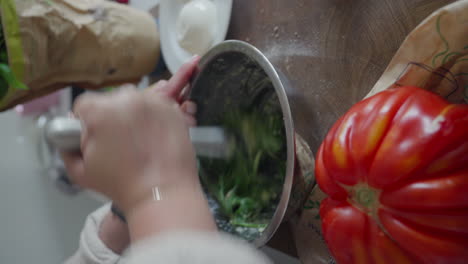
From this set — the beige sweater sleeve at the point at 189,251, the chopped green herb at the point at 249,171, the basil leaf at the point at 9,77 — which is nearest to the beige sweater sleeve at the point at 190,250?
the beige sweater sleeve at the point at 189,251

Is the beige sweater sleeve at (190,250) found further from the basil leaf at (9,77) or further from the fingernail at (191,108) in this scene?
the basil leaf at (9,77)

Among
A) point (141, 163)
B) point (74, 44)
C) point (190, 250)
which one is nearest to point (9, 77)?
point (74, 44)

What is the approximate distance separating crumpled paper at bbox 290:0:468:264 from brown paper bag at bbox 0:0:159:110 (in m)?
0.65

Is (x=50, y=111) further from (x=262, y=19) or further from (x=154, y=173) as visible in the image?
(x=154, y=173)

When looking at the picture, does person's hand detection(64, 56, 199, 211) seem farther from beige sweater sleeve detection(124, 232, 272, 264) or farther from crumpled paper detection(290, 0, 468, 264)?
crumpled paper detection(290, 0, 468, 264)

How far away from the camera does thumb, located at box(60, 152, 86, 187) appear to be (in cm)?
48

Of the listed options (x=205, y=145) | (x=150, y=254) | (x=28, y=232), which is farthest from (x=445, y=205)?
(x=28, y=232)

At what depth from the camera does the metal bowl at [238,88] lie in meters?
0.51

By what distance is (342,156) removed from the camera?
45cm

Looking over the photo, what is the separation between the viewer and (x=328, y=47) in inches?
23.9

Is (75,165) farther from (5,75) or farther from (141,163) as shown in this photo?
(5,75)

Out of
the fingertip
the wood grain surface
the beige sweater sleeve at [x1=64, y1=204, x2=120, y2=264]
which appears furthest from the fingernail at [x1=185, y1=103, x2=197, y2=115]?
the beige sweater sleeve at [x1=64, y1=204, x2=120, y2=264]

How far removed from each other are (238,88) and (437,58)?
37 cm

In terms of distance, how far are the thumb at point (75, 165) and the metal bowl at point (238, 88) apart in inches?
11.3
